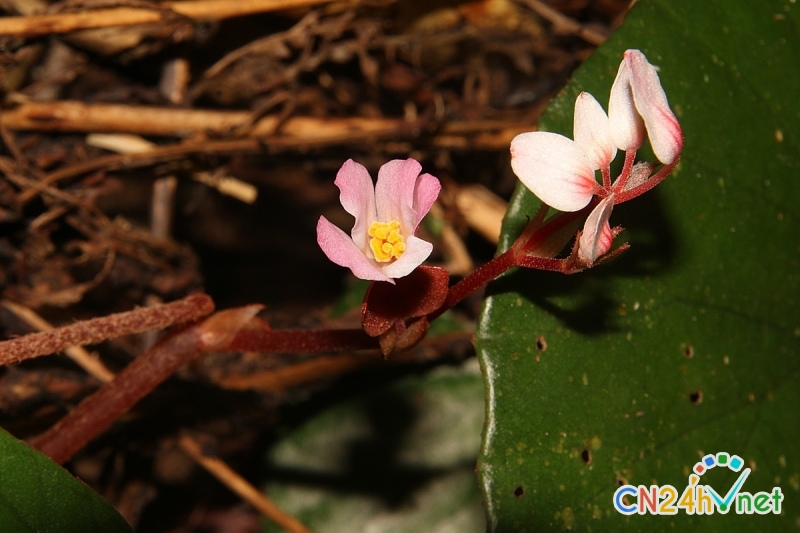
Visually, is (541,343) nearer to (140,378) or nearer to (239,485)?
(140,378)

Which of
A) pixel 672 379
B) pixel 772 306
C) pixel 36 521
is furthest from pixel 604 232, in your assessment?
pixel 36 521

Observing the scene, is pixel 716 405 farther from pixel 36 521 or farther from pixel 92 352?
pixel 92 352

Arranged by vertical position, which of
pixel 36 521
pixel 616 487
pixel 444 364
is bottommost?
pixel 444 364

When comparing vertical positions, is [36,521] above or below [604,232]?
below

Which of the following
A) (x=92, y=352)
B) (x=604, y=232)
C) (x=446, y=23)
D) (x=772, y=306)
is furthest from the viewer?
(x=446, y=23)

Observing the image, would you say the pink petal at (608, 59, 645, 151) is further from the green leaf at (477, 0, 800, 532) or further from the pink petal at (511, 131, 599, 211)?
the green leaf at (477, 0, 800, 532)

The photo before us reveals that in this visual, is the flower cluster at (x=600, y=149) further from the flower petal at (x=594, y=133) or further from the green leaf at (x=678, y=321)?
the green leaf at (x=678, y=321)

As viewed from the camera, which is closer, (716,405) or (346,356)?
(716,405)

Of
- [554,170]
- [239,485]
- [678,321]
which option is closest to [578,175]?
[554,170]
